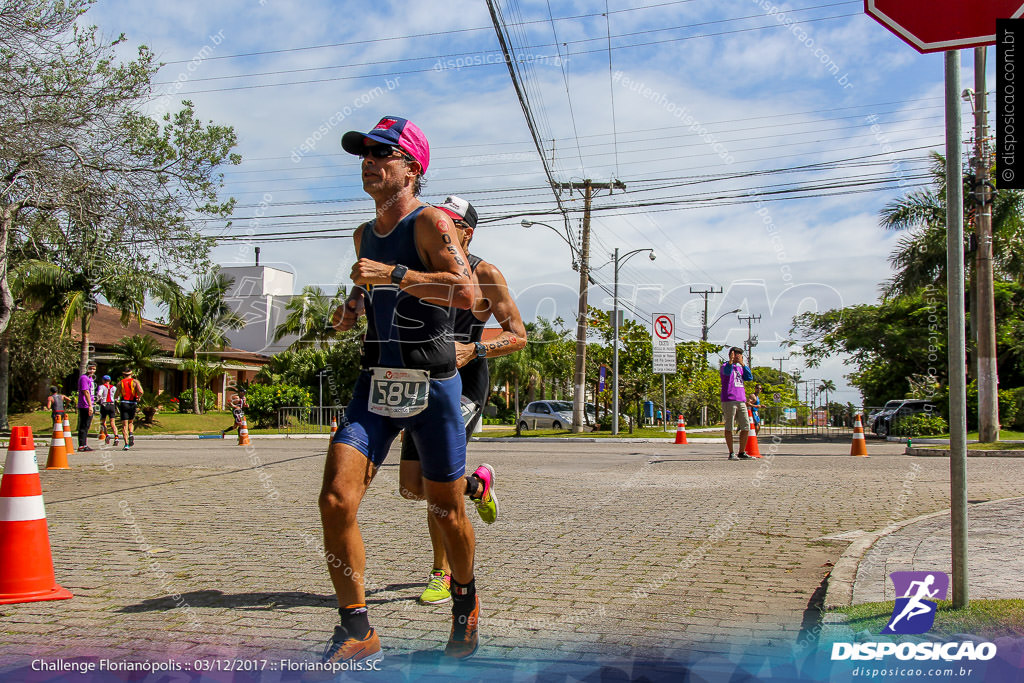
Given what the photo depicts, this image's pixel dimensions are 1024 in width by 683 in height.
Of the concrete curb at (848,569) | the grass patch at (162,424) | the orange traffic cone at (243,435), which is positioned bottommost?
the grass patch at (162,424)

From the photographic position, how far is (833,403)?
65.4m

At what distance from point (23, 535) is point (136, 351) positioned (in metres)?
36.9

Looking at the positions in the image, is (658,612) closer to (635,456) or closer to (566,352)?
(635,456)

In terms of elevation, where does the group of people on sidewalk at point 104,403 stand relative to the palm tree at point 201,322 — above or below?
below

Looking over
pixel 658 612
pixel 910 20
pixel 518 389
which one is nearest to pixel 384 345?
pixel 658 612

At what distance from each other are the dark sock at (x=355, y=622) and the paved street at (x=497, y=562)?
0.34 meters

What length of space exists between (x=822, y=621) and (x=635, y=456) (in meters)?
12.1

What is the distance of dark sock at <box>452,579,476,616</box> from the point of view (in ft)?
11.1

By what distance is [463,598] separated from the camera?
3.41m

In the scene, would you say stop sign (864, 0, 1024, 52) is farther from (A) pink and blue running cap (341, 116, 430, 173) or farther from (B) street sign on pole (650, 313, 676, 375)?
(B) street sign on pole (650, 313, 676, 375)

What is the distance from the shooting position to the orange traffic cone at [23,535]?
4.43 metres

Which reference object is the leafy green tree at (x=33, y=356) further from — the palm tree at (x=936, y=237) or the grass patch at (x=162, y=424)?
the palm tree at (x=936, y=237)

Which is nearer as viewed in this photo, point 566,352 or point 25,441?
point 25,441

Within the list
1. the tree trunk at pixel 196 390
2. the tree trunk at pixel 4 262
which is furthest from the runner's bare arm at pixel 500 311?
the tree trunk at pixel 196 390
